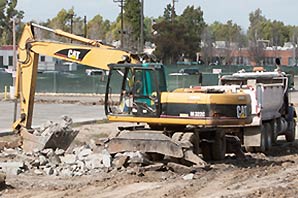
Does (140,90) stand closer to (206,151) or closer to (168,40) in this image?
(206,151)

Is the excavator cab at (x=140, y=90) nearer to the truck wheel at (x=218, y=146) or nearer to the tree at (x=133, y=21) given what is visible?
the truck wheel at (x=218, y=146)

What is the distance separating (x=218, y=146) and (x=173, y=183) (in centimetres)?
367

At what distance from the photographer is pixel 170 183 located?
1362 centimetres

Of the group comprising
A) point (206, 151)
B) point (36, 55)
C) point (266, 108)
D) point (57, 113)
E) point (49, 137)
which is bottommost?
point (57, 113)

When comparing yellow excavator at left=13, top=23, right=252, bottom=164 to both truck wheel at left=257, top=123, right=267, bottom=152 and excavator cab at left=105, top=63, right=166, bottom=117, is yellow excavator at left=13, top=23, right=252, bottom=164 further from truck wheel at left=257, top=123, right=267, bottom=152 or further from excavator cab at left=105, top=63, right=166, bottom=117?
truck wheel at left=257, top=123, right=267, bottom=152

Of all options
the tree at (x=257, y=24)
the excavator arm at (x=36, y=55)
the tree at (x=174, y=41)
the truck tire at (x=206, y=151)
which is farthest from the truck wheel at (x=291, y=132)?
the tree at (x=257, y=24)

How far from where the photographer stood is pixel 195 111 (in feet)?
52.5

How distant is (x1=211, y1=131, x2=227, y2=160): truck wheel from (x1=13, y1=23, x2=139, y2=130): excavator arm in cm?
322

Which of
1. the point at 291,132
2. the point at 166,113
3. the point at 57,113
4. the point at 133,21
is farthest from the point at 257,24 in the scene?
the point at 166,113

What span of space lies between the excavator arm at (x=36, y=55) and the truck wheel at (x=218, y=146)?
3216 mm

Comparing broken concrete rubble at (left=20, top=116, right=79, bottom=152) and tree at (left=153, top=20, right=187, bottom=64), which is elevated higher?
tree at (left=153, top=20, right=187, bottom=64)

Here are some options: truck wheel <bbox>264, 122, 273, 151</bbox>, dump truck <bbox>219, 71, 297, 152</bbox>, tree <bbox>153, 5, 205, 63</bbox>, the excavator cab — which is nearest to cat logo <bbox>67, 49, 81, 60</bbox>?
the excavator cab

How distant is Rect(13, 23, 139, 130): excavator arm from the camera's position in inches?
716

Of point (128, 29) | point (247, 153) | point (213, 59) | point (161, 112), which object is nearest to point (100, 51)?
point (161, 112)
